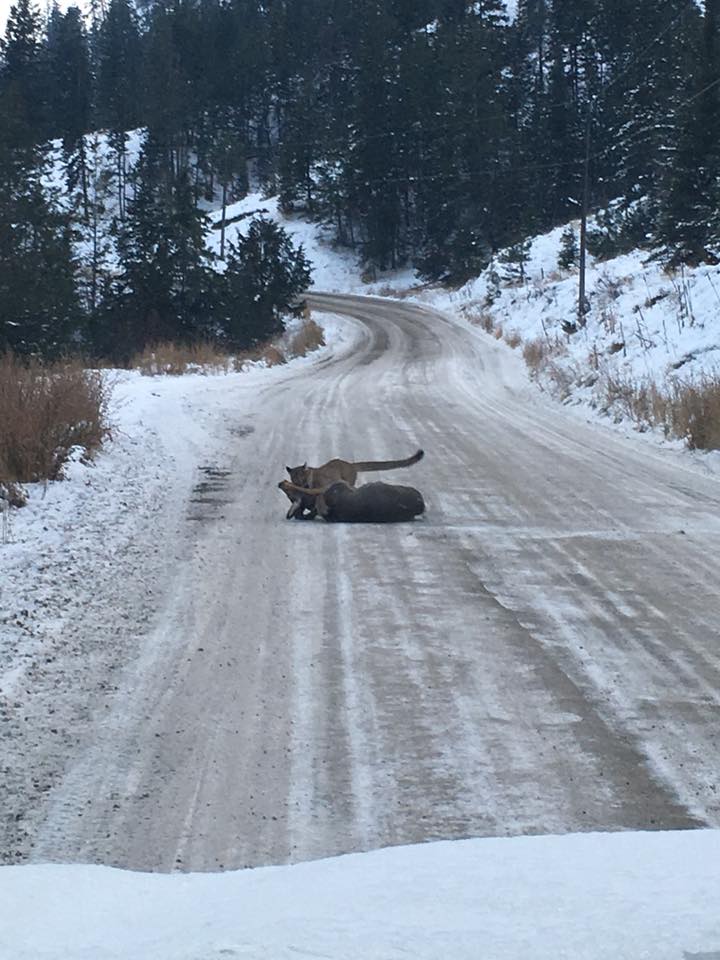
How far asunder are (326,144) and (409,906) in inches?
2906

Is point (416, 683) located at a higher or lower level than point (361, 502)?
lower

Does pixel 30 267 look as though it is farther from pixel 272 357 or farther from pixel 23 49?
pixel 23 49

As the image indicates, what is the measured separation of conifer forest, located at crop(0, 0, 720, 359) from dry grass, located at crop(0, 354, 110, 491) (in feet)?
48.8

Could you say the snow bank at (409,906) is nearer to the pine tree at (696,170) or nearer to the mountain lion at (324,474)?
the mountain lion at (324,474)

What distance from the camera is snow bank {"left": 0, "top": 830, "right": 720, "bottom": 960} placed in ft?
7.98

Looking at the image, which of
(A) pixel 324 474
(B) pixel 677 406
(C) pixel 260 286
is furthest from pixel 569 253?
(A) pixel 324 474

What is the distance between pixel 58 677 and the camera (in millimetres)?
5449

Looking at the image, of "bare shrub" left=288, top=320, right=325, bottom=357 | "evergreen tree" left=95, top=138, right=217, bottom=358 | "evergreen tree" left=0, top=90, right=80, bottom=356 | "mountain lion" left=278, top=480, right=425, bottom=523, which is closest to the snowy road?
"mountain lion" left=278, top=480, right=425, bottom=523

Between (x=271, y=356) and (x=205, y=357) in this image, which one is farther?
(x=271, y=356)

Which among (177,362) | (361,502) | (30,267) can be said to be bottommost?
(361,502)

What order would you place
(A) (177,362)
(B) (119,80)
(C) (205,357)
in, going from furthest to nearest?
(B) (119,80), (C) (205,357), (A) (177,362)

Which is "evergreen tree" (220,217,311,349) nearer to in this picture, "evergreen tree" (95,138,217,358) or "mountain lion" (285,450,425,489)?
"evergreen tree" (95,138,217,358)

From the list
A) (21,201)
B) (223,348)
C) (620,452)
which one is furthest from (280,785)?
(21,201)

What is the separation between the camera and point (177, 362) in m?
23.4
